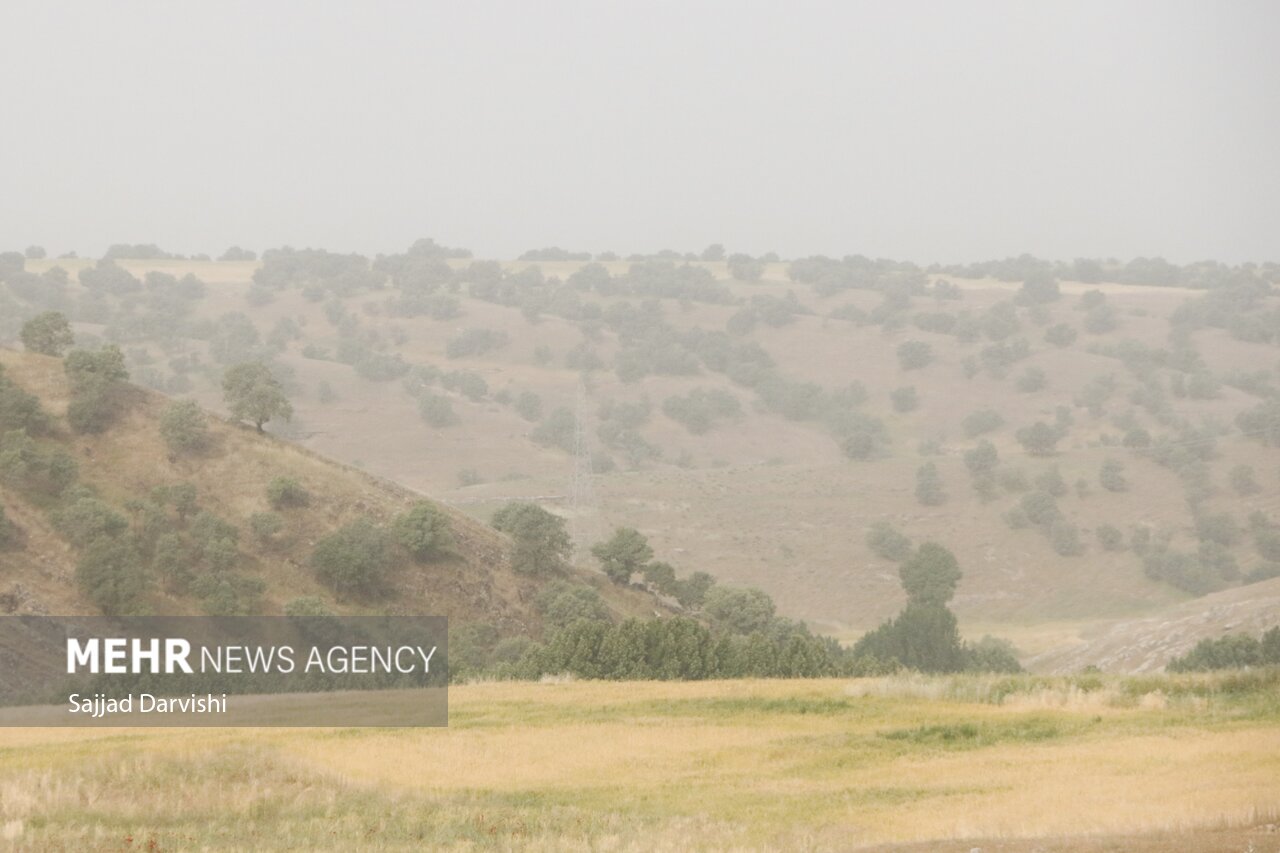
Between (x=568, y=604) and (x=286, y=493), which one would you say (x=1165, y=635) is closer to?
(x=568, y=604)

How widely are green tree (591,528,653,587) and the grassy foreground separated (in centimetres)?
4176

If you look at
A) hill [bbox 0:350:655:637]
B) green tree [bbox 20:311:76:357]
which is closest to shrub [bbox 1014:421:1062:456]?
hill [bbox 0:350:655:637]

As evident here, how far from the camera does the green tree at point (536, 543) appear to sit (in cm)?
7125

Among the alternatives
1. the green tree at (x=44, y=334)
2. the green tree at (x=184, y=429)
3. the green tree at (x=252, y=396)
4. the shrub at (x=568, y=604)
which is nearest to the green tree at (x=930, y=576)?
the shrub at (x=568, y=604)

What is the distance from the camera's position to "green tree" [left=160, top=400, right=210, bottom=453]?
7000 centimetres

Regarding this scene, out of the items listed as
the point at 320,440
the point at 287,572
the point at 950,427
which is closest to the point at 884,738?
the point at 287,572

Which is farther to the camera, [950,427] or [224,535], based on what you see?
[950,427]

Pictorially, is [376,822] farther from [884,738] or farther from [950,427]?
[950,427]

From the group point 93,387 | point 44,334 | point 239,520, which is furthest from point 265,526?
point 44,334

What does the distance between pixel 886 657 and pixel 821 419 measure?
448 ft

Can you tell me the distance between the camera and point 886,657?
63312 millimetres

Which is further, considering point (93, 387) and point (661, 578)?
point (661, 578)

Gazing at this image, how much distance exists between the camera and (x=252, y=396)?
7556 centimetres

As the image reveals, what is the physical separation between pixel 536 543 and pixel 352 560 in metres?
10.0
